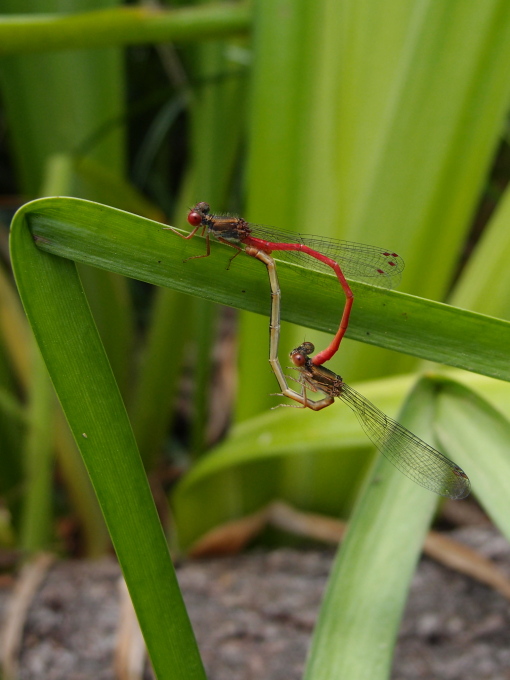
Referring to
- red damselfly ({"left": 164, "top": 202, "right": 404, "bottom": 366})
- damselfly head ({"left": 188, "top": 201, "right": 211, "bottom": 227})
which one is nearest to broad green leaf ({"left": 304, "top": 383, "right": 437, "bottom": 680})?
red damselfly ({"left": 164, "top": 202, "right": 404, "bottom": 366})

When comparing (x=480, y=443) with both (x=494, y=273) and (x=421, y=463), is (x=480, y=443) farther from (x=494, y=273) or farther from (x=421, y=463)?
(x=494, y=273)

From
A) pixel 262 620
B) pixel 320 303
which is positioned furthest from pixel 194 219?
pixel 262 620

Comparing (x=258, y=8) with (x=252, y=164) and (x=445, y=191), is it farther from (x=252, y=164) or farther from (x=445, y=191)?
(x=445, y=191)

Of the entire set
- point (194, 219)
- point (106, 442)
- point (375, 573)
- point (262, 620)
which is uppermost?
point (194, 219)

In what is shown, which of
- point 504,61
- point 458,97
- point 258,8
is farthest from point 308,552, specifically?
point 258,8

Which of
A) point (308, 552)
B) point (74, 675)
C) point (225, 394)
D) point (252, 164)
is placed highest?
point (252, 164)

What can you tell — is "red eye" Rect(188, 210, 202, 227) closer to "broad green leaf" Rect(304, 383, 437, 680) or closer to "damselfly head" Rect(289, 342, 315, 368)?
"damselfly head" Rect(289, 342, 315, 368)
